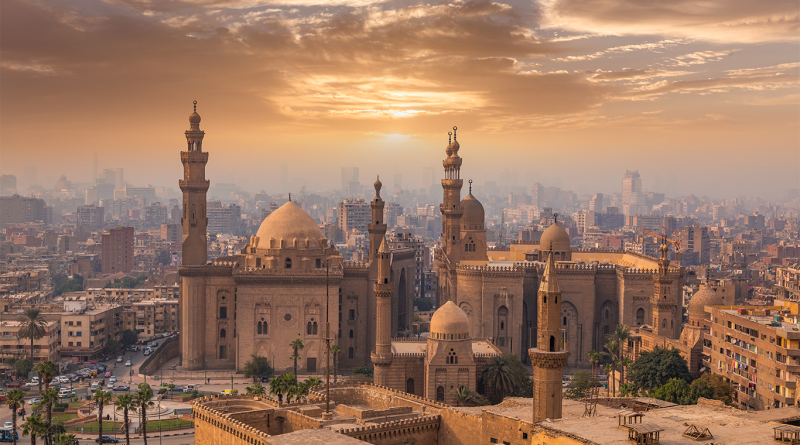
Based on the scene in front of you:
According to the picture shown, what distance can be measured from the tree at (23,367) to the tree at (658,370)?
1826 inches

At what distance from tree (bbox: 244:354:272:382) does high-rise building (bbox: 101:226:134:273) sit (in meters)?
102

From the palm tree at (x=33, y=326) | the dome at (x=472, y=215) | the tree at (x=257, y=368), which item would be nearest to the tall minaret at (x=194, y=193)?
the tree at (x=257, y=368)

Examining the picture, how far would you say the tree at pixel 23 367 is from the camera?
75938 millimetres

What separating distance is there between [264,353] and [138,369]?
1272 centimetres

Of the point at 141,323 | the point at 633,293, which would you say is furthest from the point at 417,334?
the point at 141,323

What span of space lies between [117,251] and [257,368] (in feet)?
341

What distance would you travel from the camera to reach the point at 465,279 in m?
70.8

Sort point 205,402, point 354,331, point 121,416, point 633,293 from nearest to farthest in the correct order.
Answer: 1. point 205,402
2. point 121,416
3. point 633,293
4. point 354,331

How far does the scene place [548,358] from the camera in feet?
130

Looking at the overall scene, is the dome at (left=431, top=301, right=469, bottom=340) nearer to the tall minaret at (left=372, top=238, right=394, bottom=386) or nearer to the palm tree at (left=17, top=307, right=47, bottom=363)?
the tall minaret at (left=372, top=238, right=394, bottom=386)

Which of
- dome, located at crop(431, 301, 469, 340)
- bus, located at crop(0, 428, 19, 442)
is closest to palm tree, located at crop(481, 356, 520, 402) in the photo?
dome, located at crop(431, 301, 469, 340)

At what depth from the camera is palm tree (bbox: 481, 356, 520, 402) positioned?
2221 inches

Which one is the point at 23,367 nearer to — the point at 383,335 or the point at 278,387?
the point at 278,387

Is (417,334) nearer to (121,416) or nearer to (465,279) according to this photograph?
(465,279)
